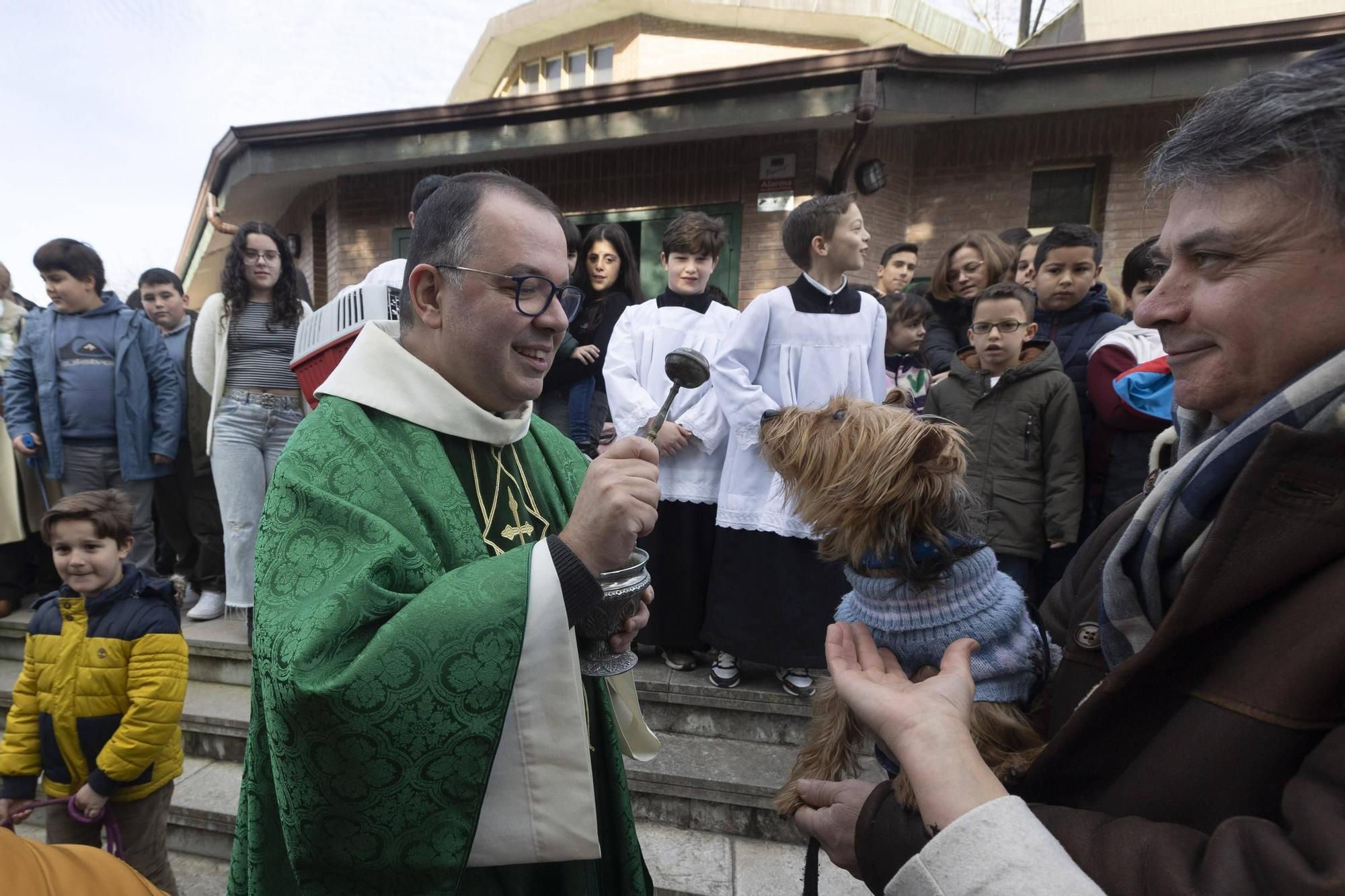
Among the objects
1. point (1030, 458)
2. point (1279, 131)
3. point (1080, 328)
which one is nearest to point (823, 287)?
point (1030, 458)

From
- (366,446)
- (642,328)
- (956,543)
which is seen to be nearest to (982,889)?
(956,543)

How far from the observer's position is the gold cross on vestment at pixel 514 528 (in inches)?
65.3

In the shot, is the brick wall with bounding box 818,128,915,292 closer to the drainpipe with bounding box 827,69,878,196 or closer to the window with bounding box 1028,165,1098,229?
the drainpipe with bounding box 827,69,878,196

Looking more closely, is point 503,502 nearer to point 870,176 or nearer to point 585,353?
point 585,353

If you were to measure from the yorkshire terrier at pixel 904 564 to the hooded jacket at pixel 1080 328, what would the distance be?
1934 millimetres

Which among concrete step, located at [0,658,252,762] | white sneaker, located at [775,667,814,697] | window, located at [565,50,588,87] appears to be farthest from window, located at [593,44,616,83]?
white sneaker, located at [775,667,814,697]

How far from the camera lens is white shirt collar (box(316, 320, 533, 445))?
4.92 ft

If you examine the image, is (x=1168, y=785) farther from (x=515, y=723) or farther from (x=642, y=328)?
(x=642, y=328)

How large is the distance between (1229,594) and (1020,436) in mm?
2848

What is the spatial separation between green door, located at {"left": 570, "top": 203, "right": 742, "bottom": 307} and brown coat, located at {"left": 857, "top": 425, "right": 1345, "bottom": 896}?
22.2 ft

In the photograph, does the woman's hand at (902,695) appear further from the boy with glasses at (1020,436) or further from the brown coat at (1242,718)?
the boy with glasses at (1020,436)

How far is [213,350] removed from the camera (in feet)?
14.6

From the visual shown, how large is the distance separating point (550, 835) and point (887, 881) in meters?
0.59

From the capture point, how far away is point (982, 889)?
2.88 feet
